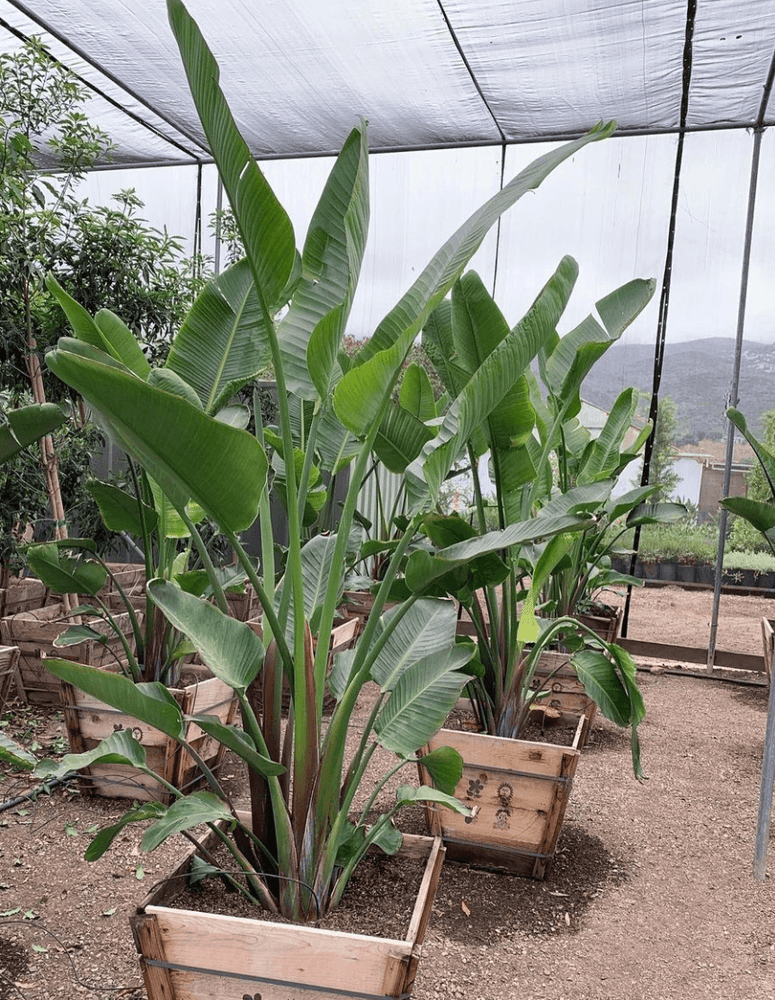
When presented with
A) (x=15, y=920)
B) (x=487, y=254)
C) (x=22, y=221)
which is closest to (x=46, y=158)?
(x=22, y=221)

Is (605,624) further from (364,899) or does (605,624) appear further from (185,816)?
(185,816)

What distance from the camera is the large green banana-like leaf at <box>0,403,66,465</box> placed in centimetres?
143

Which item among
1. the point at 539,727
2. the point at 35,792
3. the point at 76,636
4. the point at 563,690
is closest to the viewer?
the point at 35,792

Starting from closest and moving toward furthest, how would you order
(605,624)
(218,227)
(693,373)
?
(605,624) < (218,227) < (693,373)

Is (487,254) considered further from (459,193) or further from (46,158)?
(46,158)

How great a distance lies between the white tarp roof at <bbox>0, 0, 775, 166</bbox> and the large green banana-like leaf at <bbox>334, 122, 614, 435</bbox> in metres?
2.16

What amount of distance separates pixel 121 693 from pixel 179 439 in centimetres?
42

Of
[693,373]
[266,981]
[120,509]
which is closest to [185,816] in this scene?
[266,981]

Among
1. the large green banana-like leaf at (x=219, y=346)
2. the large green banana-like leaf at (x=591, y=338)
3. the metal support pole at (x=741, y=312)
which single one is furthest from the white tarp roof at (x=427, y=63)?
the large green banana-like leaf at (x=219, y=346)

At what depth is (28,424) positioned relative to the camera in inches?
57.0

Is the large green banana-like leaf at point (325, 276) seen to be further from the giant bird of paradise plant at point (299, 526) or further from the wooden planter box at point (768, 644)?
the wooden planter box at point (768, 644)

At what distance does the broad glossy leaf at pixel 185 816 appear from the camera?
4.03 feet

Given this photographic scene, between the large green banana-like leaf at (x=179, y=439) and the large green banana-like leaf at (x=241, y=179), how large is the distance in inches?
10.0

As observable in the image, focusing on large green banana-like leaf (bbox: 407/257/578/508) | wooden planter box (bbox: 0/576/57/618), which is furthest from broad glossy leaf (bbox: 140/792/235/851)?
wooden planter box (bbox: 0/576/57/618)
